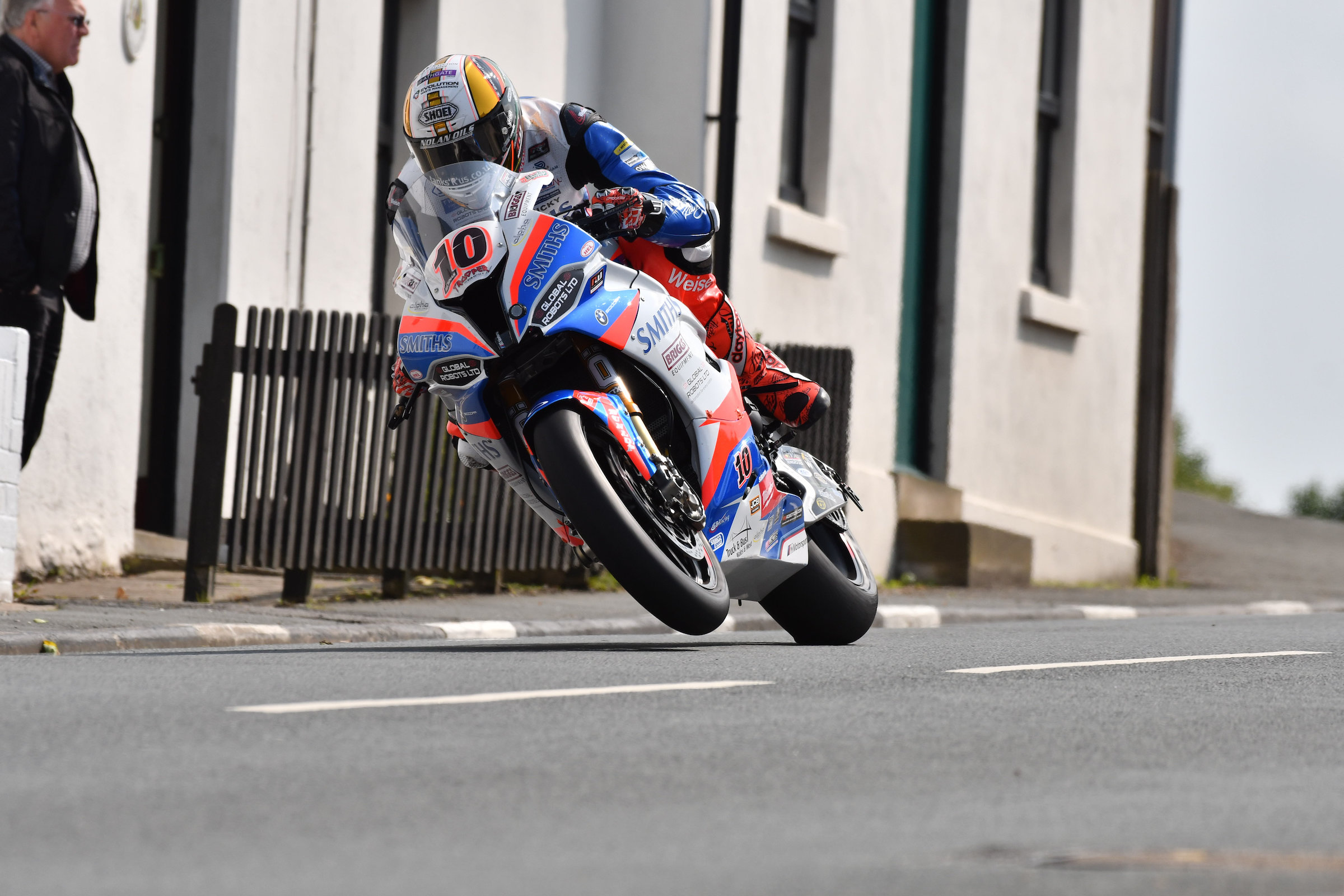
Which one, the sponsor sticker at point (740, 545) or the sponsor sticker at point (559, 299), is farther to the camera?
the sponsor sticker at point (740, 545)

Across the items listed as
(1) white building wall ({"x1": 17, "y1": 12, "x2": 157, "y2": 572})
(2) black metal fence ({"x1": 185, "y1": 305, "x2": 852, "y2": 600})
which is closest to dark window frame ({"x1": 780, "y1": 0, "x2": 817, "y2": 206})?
(2) black metal fence ({"x1": 185, "y1": 305, "x2": 852, "y2": 600})

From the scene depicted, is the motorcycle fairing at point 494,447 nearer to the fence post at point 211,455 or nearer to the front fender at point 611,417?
the front fender at point 611,417

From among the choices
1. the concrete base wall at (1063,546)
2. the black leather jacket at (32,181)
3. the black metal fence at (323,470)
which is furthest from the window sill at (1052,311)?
the black leather jacket at (32,181)

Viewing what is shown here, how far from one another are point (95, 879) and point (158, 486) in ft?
31.3

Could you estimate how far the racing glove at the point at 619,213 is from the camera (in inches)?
269

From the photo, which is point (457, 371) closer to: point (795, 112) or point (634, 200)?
point (634, 200)

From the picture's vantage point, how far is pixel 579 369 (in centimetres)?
668

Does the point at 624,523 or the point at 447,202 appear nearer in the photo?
the point at 624,523

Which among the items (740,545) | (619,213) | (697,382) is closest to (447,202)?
(619,213)

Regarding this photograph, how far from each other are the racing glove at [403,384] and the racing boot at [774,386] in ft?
4.06

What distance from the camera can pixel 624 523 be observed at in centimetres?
630

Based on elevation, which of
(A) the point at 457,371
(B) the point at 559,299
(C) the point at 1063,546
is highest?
(B) the point at 559,299

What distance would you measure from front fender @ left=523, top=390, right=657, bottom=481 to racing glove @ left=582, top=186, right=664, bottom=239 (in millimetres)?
639

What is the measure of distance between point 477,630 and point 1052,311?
454 inches
